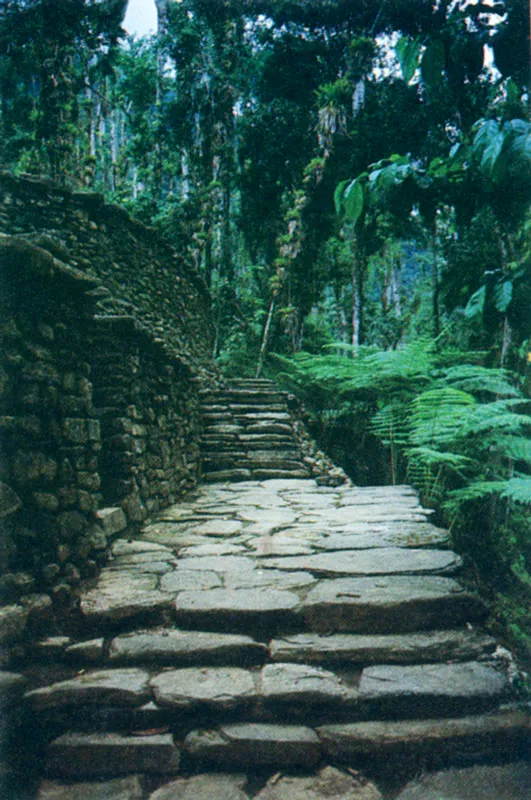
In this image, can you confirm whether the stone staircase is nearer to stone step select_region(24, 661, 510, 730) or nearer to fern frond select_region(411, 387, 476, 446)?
fern frond select_region(411, 387, 476, 446)

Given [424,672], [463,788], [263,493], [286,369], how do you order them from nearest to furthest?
[463,788] < [424,672] < [263,493] < [286,369]

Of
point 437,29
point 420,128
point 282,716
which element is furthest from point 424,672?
point 420,128

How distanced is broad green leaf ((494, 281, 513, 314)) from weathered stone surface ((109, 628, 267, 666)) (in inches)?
57.3

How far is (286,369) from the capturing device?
10.2 metres

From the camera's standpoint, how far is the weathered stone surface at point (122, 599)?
6.66ft

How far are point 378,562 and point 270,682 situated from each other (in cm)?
112

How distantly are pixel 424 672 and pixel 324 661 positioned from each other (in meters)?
0.35

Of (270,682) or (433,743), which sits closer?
(433,743)

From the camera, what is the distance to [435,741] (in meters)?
1.46

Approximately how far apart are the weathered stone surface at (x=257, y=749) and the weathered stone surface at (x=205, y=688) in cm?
10

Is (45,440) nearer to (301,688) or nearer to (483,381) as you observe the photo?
(301,688)

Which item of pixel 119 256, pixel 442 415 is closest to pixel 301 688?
pixel 442 415

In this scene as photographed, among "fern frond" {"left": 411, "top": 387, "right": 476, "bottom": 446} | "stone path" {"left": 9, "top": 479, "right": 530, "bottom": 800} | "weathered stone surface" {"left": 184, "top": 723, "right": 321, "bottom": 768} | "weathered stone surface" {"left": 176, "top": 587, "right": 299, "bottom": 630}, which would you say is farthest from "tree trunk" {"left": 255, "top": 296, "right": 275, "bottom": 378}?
"weathered stone surface" {"left": 184, "top": 723, "right": 321, "bottom": 768}

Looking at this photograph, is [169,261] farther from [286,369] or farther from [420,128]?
[420,128]
